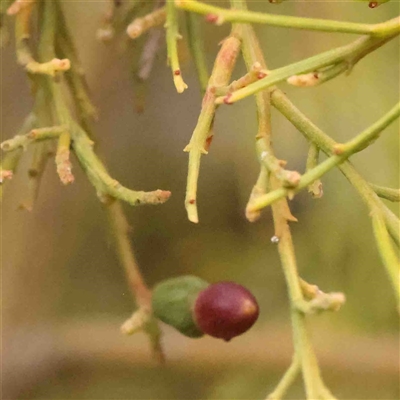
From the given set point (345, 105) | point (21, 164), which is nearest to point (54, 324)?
point (21, 164)

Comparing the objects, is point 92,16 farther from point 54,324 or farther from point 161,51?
point 54,324

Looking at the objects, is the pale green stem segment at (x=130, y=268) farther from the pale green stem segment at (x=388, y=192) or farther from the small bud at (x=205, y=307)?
the pale green stem segment at (x=388, y=192)

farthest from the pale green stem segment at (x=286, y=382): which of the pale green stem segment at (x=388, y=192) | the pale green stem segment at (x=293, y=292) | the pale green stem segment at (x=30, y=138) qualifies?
the pale green stem segment at (x=30, y=138)

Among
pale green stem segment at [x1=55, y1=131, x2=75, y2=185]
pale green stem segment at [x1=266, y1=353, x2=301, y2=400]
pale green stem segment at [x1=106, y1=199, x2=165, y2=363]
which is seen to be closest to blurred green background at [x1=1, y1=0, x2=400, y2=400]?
pale green stem segment at [x1=106, y1=199, x2=165, y2=363]

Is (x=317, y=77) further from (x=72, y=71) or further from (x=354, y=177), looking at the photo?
(x=72, y=71)

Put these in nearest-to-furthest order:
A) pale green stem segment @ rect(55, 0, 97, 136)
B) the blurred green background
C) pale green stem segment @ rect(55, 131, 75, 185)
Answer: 1. pale green stem segment @ rect(55, 131, 75, 185)
2. pale green stem segment @ rect(55, 0, 97, 136)
3. the blurred green background

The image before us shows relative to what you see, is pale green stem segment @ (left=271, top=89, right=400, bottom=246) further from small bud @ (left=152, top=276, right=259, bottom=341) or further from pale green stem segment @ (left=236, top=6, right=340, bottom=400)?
small bud @ (left=152, top=276, right=259, bottom=341)
